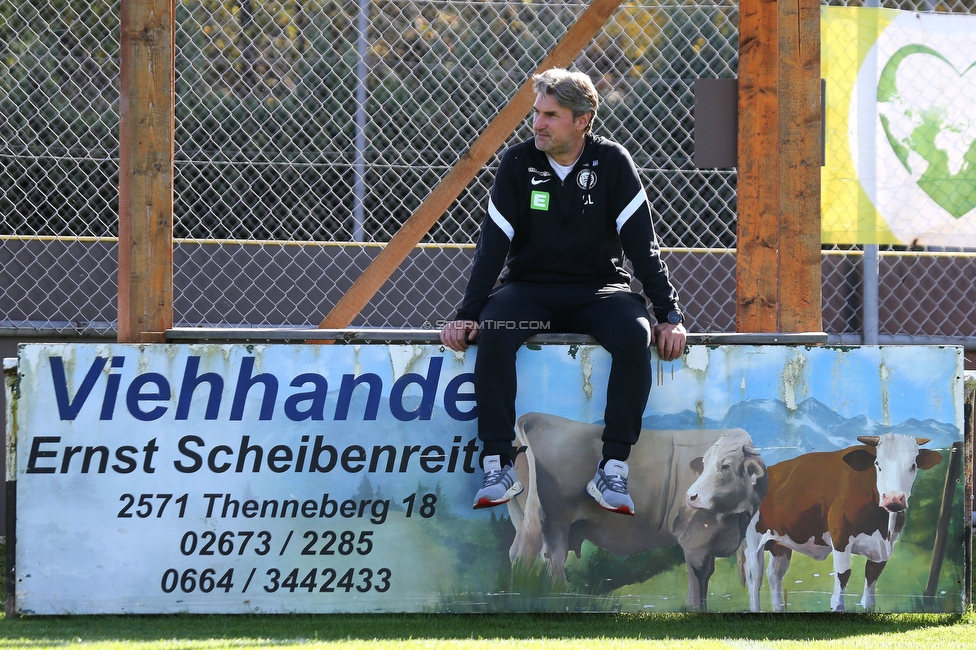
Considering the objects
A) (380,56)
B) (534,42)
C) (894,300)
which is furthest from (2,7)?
(894,300)

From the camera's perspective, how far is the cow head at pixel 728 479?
3172 millimetres

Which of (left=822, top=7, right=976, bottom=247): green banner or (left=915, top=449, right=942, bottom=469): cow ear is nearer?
(left=915, top=449, right=942, bottom=469): cow ear

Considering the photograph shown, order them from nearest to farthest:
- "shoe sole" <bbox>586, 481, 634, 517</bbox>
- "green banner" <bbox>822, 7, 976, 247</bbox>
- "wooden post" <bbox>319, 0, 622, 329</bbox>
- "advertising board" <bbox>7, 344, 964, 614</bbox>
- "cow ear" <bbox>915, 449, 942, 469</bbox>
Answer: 1. "shoe sole" <bbox>586, 481, 634, 517</bbox>
2. "advertising board" <bbox>7, 344, 964, 614</bbox>
3. "cow ear" <bbox>915, 449, 942, 469</bbox>
4. "wooden post" <bbox>319, 0, 622, 329</bbox>
5. "green banner" <bbox>822, 7, 976, 247</bbox>

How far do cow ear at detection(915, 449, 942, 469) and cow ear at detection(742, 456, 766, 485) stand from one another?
52 cm

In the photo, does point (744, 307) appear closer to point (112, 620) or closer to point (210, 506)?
point (210, 506)

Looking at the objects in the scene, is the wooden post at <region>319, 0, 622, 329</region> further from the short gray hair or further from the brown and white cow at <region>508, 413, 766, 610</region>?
the brown and white cow at <region>508, 413, 766, 610</region>

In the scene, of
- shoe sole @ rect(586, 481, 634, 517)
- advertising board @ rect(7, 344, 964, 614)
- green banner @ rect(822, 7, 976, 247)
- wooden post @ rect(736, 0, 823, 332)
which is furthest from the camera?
green banner @ rect(822, 7, 976, 247)

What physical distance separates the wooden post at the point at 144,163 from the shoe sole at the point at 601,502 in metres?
1.56

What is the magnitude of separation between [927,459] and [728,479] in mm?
680

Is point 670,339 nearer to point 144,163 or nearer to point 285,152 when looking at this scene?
point 144,163

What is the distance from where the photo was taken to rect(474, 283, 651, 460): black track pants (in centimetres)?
301

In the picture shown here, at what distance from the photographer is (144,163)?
10.7 ft

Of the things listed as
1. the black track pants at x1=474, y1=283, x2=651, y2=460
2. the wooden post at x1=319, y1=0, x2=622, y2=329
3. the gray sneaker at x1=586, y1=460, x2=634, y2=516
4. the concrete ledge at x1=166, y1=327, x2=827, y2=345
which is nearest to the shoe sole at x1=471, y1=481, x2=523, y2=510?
the black track pants at x1=474, y1=283, x2=651, y2=460

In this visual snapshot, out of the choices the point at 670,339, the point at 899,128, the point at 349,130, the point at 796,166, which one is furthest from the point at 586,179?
the point at 899,128
